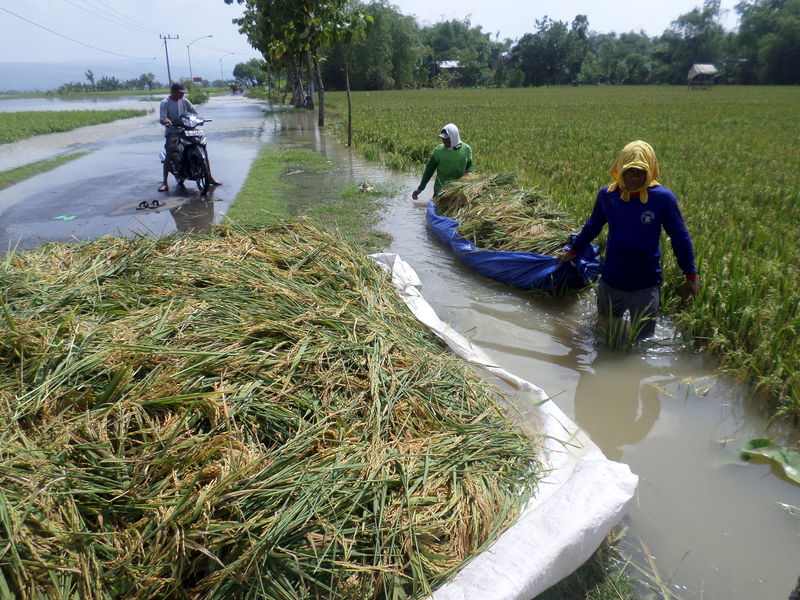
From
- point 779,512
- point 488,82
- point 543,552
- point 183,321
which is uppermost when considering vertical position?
point 488,82

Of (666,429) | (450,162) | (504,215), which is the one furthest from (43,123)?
(666,429)

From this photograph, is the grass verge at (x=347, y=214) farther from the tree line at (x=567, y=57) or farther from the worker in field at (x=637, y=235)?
the tree line at (x=567, y=57)

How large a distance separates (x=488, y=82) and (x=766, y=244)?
232 feet

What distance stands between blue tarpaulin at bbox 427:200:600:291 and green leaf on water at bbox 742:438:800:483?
1.82 metres

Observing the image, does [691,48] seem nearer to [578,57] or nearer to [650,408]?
[578,57]

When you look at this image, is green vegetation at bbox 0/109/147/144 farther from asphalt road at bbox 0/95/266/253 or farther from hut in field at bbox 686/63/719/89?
hut in field at bbox 686/63/719/89

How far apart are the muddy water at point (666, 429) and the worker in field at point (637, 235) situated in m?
0.36

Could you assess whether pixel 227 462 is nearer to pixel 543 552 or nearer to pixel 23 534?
pixel 23 534

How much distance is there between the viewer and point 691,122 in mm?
16625

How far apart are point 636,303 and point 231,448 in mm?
2751

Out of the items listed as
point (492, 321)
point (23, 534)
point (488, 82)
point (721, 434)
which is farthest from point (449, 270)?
point (488, 82)

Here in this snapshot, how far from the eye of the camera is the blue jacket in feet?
9.82

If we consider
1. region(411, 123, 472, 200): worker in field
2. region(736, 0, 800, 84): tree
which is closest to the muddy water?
region(411, 123, 472, 200): worker in field

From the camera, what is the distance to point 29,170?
1002 centimetres
